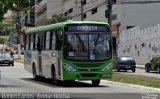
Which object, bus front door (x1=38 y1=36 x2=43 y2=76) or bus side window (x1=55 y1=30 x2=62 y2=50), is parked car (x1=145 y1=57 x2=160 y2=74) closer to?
bus front door (x1=38 y1=36 x2=43 y2=76)

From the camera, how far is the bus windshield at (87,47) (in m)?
24.4

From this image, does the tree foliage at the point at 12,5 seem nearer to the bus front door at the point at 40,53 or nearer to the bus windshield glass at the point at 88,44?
the bus windshield glass at the point at 88,44

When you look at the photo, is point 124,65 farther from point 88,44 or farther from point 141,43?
point 88,44

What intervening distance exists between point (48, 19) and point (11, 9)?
10173 cm

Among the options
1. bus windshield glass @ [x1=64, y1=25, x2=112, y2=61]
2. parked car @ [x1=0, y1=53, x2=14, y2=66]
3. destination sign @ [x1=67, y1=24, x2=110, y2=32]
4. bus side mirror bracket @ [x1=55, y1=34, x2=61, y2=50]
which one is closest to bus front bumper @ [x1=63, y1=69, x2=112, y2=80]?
bus windshield glass @ [x1=64, y1=25, x2=112, y2=61]

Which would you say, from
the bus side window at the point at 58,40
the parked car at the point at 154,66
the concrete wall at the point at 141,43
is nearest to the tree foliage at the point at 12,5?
the bus side window at the point at 58,40

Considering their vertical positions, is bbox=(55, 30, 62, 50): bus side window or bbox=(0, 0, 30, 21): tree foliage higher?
bbox=(0, 0, 30, 21): tree foliage

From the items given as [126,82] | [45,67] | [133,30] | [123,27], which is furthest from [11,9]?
[123,27]

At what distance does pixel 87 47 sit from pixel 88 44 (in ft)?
0.51

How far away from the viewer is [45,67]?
27750 millimetres

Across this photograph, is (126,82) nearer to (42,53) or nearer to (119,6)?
(42,53)

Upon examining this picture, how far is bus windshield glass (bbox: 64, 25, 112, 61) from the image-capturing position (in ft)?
80.1

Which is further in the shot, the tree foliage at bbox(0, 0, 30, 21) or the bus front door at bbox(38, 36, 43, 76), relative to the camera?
the bus front door at bbox(38, 36, 43, 76)

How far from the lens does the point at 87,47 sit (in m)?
24.6
